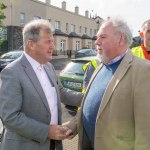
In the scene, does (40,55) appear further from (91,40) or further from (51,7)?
(91,40)

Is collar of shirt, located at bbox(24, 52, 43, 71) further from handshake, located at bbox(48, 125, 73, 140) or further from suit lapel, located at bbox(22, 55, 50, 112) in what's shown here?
handshake, located at bbox(48, 125, 73, 140)

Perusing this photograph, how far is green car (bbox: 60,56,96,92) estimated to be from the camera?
26.1 feet

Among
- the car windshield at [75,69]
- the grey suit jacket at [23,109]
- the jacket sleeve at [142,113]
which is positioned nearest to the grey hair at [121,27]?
the jacket sleeve at [142,113]

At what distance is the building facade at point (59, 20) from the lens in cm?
4040

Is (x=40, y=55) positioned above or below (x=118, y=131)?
above

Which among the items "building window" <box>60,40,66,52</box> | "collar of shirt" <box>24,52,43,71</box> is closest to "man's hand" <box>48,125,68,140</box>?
"collar of shirt" <box>24,52,43,71</box>

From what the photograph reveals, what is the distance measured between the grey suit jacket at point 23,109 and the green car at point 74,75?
A: 189 inches

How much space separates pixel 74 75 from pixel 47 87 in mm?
5069

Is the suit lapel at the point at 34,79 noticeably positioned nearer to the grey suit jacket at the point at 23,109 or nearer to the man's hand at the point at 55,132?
the grey suit jacket at the point at 23,109

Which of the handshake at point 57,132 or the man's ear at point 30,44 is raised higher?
the man's ear at point 30,44

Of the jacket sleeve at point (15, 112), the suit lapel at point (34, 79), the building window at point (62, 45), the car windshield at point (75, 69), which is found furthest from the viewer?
the building window at point (62, 45)

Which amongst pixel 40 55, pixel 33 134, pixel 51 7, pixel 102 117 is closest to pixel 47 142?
pixel 33 134

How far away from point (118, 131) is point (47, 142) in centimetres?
77

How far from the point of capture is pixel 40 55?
3.11m
